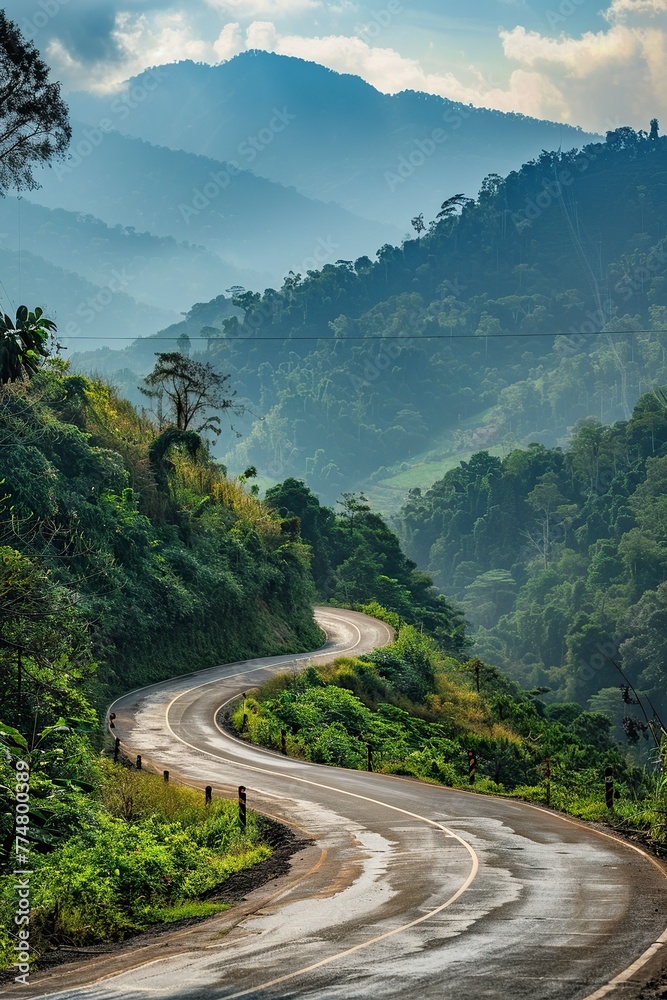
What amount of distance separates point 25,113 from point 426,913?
21.3 metres

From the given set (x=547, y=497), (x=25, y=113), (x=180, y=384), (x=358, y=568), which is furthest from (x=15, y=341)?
(x=547, y=497)

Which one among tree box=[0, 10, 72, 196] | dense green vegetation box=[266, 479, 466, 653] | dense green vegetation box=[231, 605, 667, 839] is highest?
tree box=[0, 10, 72, 196]

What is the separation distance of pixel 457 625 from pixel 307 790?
62.6 metres

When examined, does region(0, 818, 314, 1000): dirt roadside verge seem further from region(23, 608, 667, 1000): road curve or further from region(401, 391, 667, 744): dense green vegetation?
region(401, 391, 667, 744): dense green vegetation

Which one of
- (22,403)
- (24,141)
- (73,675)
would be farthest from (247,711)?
(24,141)

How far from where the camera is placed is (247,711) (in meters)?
38.9

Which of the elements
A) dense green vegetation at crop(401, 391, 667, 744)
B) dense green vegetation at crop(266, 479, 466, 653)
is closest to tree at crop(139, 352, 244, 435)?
dense green vegetation at crop(266, 479, 466, 653)

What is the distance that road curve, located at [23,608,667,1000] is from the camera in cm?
1149

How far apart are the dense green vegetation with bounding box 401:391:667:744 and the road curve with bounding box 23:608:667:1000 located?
3504 inches

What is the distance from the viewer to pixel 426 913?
14828 millimetres

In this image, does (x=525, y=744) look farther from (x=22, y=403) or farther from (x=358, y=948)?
(x=358, y=948)

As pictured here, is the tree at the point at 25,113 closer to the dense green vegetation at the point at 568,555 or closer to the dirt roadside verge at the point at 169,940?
the dirt roadside verge at the point at 169,940

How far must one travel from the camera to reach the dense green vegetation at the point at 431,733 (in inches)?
1202

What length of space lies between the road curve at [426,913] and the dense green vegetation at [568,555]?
3504 inches
